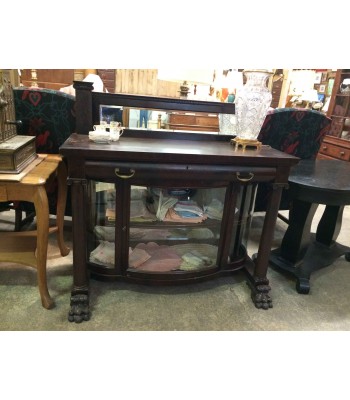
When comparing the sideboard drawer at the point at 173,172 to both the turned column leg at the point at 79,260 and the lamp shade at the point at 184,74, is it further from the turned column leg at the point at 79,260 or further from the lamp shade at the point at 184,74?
the lamp shade at the point at 184,74

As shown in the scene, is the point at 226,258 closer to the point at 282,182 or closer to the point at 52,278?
the point at 282,182

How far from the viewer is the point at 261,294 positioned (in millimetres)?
1400

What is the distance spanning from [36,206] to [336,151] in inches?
136

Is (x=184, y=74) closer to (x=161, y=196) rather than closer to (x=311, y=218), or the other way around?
(x=161, y=196)

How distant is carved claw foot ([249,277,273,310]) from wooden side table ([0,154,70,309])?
3.05 ft

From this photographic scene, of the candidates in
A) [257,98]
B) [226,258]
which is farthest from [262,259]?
[257,98]

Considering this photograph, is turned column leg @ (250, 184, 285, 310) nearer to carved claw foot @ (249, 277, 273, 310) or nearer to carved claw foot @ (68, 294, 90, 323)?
carved claw foot @ (249, 277, 273, 310)

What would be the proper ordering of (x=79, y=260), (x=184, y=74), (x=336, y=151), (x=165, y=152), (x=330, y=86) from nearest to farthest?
1. (x=165, y=152)
2. (x=79, y=260)
3. (x=184, y=74)
4. (x=336, y=151)
5. (x=330, y=86)

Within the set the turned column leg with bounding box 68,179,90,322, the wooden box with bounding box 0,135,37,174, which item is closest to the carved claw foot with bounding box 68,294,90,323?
the turned column leg with bounding box 68,179,90,322

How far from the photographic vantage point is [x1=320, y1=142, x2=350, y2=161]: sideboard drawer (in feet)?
10.9

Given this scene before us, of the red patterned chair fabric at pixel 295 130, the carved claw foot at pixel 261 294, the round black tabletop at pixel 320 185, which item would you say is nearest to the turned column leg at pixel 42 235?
the carved claw foot at pixel 261 294

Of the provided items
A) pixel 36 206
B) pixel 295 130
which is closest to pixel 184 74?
pixel 295 130

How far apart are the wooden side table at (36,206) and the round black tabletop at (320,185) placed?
42.4 inches

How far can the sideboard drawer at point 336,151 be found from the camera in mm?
3332
